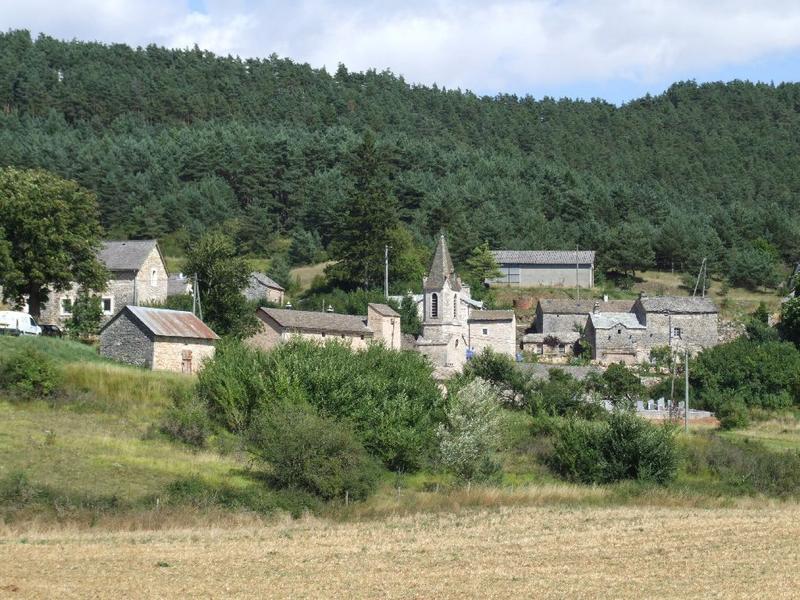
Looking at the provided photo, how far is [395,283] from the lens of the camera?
84.3 metres

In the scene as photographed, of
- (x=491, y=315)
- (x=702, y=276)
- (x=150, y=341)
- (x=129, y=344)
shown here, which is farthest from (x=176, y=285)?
(x=702, y=276)

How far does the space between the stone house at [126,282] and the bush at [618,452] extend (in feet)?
99.4

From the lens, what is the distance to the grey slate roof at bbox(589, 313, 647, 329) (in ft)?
256

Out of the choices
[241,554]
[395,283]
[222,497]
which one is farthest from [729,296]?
[241,554]

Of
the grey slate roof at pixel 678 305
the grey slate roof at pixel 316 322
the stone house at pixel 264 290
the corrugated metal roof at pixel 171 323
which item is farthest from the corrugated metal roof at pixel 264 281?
the grey slate roof at pixel 678 305

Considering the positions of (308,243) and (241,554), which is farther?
(308,243)

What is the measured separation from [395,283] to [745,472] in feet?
135

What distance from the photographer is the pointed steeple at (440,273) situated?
69.8 metres

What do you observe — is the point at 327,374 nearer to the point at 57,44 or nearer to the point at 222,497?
the point at 222,497

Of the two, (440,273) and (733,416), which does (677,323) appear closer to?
(440,273)

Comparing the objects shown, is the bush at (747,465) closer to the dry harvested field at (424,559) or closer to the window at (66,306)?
the dry harvested field at (424,559)

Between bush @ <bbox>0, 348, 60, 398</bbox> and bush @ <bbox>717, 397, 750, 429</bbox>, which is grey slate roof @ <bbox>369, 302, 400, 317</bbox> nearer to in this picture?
bush @ <bbox>717, 397, 750, 429</bbox>

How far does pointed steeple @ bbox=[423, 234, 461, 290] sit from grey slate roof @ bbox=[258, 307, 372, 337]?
4.87 metres

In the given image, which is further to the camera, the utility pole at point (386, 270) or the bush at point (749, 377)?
the utility pole at point (386, 270)
